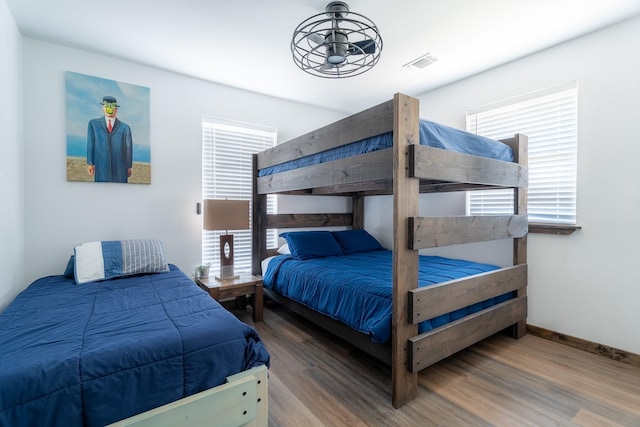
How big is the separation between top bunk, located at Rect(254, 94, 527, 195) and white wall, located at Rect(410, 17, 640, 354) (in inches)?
20.3

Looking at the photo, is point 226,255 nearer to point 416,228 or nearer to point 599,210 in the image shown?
point 416,228

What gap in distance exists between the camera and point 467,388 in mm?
1799

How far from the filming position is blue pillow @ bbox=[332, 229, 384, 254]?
350 cm

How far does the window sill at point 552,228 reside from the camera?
236cm

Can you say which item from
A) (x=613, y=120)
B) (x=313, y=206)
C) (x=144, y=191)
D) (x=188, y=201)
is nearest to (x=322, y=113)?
(x=313, y=206)

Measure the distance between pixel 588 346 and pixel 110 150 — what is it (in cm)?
439

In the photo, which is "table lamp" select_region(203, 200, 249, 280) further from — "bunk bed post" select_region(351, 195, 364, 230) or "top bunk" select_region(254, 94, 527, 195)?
"bunk bed post" select_region(351, 195, 364, 230)

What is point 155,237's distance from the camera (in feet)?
9.32

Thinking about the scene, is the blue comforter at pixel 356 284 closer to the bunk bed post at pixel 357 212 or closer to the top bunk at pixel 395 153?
the top bunk at pixel 395 153

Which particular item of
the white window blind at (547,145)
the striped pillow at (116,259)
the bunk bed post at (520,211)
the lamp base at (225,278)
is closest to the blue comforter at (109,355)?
the striped pillow at (116,259)

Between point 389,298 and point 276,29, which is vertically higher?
point 276,29

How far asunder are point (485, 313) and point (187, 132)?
3199 mm

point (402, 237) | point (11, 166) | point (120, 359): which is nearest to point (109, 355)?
point (120, 359)

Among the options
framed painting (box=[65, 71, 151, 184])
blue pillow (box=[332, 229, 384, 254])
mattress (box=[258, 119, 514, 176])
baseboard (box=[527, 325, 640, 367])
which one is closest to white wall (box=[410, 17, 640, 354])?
baseboard (box=[527, 325, 640, 367])
